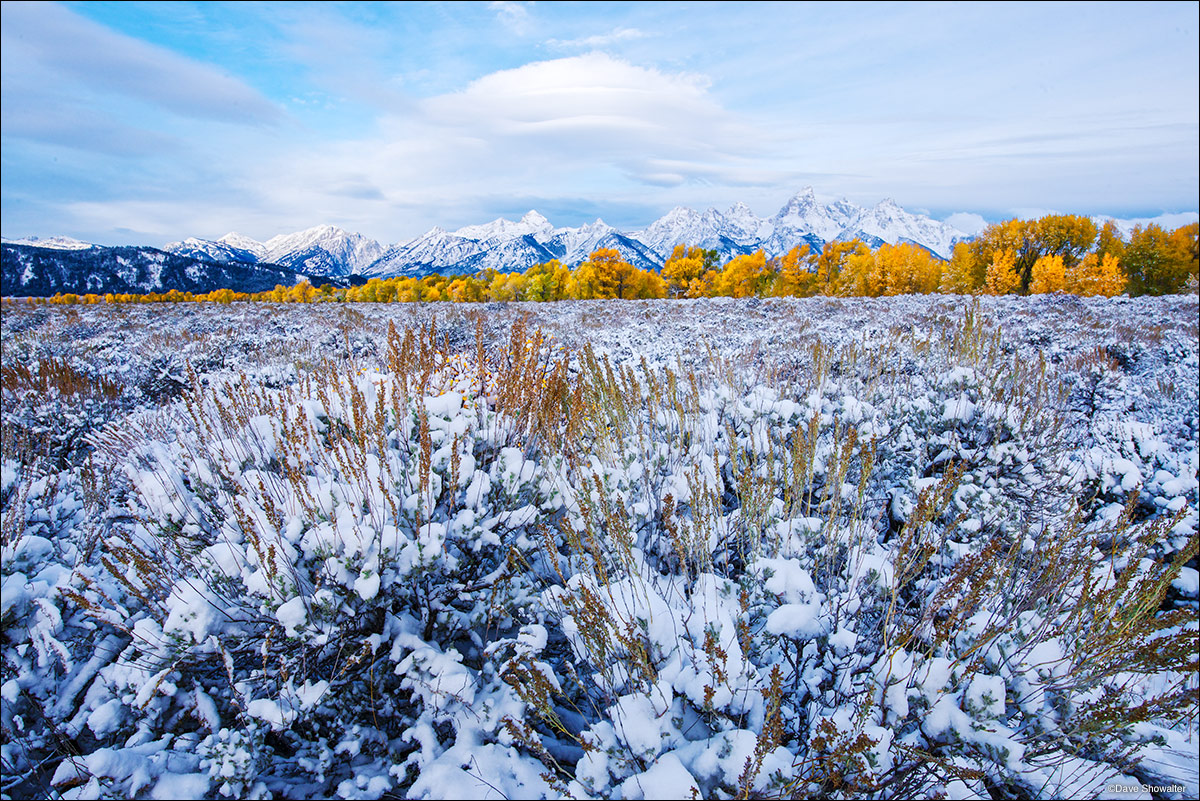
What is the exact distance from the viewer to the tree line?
34.4 m

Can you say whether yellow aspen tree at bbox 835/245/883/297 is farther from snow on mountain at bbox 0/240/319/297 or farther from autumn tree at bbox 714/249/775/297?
snow on mountain at bbox 0/240/319/297

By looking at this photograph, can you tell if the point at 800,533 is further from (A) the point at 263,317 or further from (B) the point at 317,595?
(A) the point at 263,317

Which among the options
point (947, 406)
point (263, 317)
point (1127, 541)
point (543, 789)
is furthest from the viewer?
point (263, 317)

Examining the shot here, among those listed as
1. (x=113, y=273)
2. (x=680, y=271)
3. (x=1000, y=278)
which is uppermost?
(x=113, y=273)

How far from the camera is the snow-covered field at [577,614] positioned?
4.79 feet

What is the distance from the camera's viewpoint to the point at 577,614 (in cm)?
166

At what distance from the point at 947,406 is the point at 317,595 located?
405 cm

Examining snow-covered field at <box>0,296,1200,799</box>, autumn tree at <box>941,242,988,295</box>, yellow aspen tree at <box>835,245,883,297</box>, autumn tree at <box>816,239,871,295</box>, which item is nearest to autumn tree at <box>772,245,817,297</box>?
autumn tree at <box>816,239,871,295</box>

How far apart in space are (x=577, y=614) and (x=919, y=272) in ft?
167

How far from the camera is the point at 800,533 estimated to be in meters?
2.23

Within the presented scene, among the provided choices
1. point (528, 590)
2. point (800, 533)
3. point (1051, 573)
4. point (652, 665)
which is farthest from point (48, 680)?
point (1051, 573)


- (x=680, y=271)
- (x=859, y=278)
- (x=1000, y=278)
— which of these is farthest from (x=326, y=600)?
(x=680, y=271)

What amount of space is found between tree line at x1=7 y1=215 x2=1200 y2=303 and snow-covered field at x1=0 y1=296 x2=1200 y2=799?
35735 millimetres

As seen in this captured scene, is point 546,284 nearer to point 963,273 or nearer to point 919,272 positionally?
point 919,272
